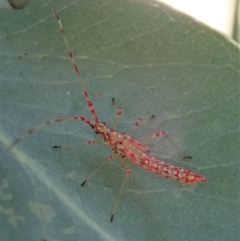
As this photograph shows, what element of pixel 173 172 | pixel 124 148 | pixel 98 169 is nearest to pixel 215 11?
pixel 124 148

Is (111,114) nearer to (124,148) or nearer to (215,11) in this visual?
(124,148)

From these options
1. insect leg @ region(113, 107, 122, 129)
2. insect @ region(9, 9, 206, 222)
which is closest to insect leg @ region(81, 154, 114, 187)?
insect @ region(9, 9, 206, 222)

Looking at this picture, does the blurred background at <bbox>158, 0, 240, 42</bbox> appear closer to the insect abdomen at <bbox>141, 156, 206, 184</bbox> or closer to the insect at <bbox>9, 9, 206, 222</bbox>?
the insect at <bbox>9, 9, 206, 222</bbox>

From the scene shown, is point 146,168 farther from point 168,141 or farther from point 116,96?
point 116,96

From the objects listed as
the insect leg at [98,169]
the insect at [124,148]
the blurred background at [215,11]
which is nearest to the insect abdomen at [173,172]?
the insect at [124,148]

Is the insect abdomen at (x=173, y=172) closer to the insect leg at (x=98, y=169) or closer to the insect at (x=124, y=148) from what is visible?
the insect at (x=124, y=148)
